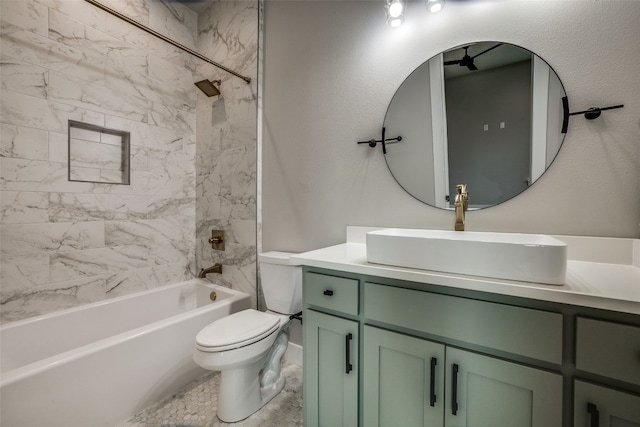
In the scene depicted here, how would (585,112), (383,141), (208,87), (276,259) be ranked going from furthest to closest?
(208,87) < (276,259) < (383,141) < (585,112)

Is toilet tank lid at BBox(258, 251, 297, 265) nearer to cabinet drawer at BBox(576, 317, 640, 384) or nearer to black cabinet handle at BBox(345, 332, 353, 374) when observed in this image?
black cabinet handle at BBox(345, 332, 353, 374)

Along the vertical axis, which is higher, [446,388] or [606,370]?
[606,370]

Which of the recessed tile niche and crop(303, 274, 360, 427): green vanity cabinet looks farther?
the recessed tile niche

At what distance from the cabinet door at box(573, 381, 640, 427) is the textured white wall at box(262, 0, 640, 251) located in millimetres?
684

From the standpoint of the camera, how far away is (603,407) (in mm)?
739

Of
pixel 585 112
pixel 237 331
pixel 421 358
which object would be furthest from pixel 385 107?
pixel 237 331

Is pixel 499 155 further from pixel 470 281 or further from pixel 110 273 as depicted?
pixel 110 273

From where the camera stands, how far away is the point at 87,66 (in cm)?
192

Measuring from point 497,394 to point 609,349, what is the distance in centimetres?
32

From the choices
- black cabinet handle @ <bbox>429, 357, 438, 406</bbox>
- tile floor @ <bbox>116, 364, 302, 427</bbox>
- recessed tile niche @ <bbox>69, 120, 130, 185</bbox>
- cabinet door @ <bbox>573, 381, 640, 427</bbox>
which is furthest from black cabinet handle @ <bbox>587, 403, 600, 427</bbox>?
recessed tile niche @ <bbox>69, 120, 130, 185</bbox>

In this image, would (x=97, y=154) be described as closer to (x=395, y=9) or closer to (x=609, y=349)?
(x=395, y=9)

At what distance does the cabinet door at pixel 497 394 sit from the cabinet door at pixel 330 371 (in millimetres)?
367

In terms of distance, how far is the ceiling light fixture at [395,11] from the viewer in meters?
1.46

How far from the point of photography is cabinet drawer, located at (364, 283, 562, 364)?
31.7 inches
